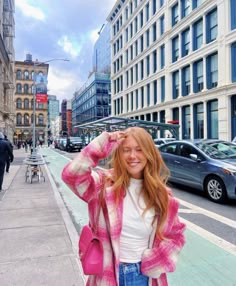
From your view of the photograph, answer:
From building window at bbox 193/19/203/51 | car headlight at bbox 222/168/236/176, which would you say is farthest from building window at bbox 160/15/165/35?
car headlight at bbox 222/168/236/176

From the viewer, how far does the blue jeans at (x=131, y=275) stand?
172 cm

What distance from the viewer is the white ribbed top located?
69.1 inches

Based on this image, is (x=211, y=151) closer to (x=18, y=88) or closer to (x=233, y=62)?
(x=233, y=62)

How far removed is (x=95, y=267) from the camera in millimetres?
1666

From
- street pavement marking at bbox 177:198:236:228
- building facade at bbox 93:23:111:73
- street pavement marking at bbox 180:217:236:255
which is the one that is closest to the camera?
street pavement marking at bbox 180:217:236:255

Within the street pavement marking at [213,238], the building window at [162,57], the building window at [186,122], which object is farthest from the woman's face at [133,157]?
the building window at [162,57]

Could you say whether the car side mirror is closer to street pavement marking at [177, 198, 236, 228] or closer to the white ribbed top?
street pavement marking at [177, 198, 236, 228]

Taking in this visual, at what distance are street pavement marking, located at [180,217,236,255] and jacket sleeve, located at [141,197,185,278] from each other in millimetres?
2949

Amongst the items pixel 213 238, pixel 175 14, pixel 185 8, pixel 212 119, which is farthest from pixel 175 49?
pixel 213 238

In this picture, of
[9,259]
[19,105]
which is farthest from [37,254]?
[19,105]

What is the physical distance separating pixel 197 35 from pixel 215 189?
974 inches

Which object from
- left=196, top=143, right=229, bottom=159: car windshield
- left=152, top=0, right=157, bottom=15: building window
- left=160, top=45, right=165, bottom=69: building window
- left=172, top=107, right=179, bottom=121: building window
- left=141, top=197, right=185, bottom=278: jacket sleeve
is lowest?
left=141, top=197, right=185, bottom=278: jacket sleeve

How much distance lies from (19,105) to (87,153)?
291 feet

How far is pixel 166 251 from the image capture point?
1754 millimetres
